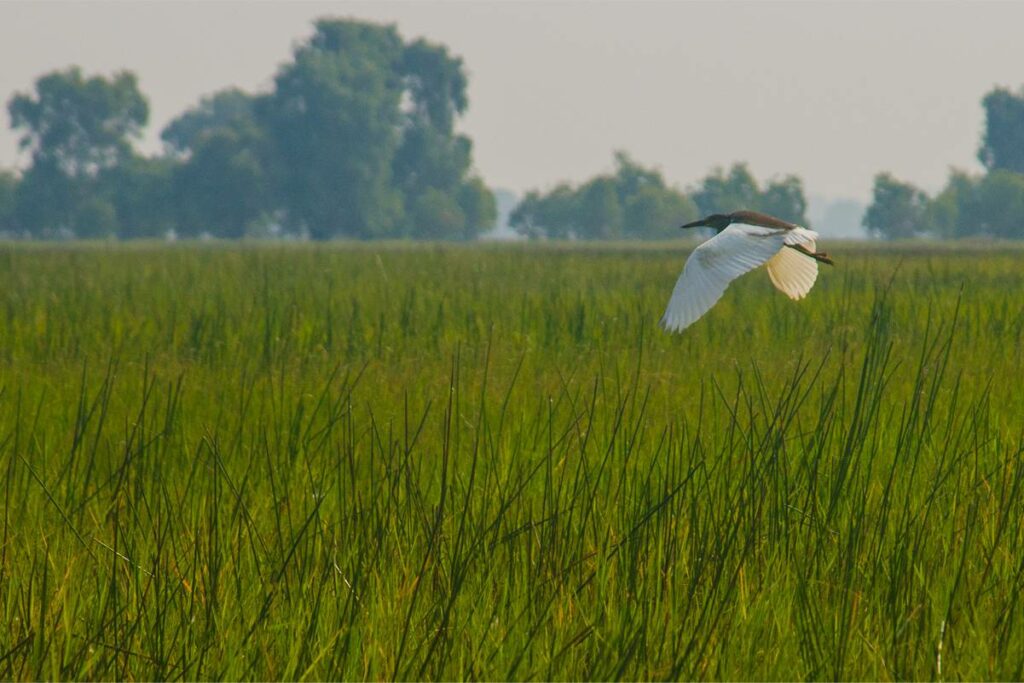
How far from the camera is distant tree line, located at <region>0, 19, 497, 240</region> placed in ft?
191

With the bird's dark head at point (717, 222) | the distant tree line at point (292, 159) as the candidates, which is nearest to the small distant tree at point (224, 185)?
the distant tree line at point (292, 159)

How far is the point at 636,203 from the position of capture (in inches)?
2734

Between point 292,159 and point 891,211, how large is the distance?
30.1 meters

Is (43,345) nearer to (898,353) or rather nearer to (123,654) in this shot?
(898,353)

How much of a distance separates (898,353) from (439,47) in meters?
62.2

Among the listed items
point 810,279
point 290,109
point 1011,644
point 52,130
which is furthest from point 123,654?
point 52,130

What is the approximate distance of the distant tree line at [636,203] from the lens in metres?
62.3

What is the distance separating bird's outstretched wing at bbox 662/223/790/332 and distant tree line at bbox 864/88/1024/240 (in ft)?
187

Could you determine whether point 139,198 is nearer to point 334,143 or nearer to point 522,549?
point 334,143

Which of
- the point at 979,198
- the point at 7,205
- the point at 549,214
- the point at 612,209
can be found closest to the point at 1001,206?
the point at 979,198

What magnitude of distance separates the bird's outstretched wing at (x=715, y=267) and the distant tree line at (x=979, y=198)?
5696 cm

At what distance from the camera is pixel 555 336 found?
7387 mm

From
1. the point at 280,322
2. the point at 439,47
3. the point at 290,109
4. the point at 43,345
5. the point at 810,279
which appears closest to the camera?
the point at 810,279

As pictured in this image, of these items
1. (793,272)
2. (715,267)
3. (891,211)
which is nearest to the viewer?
(715,267)
